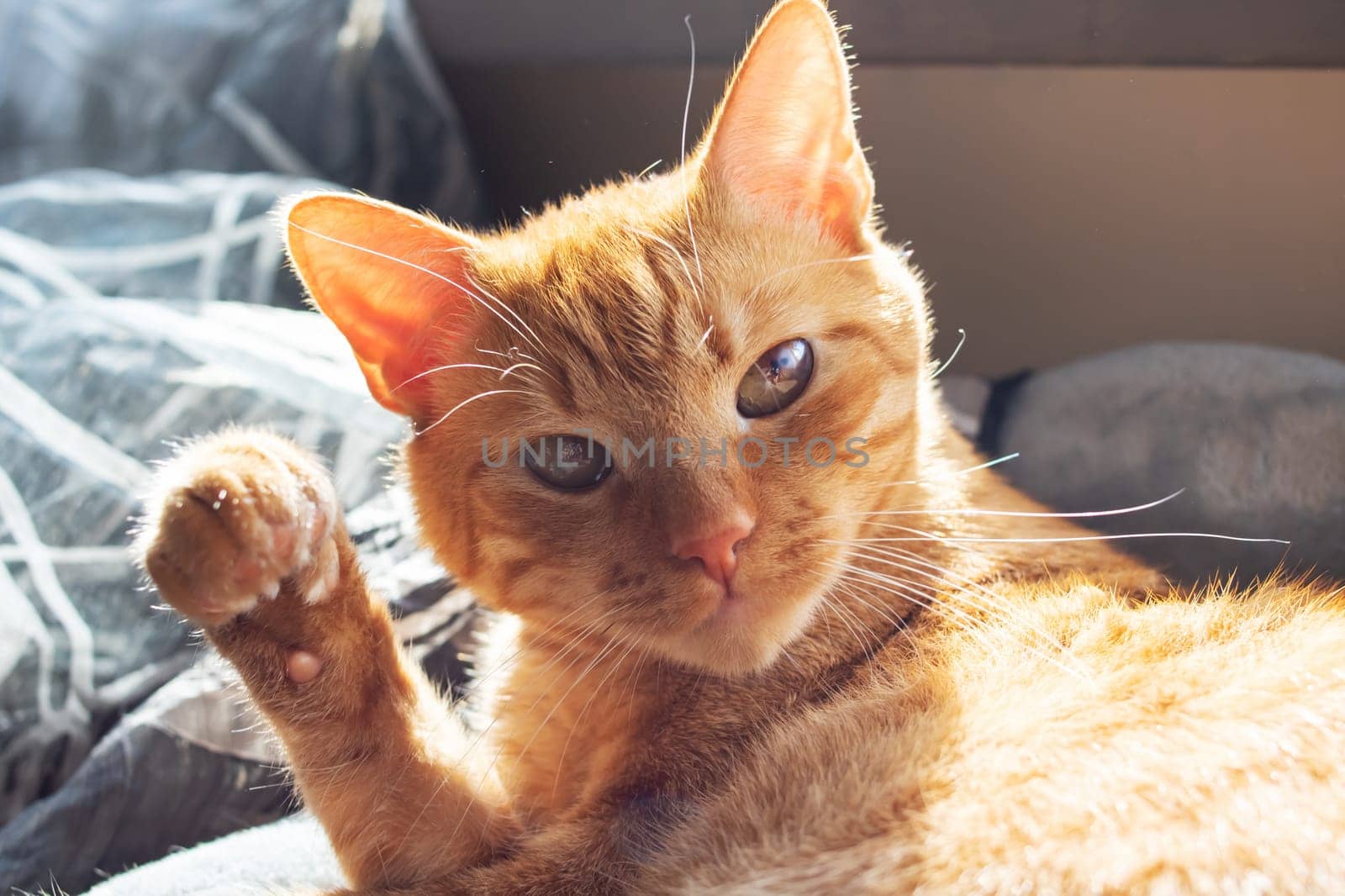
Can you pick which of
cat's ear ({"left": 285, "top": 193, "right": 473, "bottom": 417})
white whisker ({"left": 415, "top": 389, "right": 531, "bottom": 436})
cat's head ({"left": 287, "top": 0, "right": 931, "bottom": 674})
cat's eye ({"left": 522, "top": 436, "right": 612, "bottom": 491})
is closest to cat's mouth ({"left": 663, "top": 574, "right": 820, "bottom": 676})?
cat's head ({"left": 287, "top": 0, "right": 931, "bottom": 674})

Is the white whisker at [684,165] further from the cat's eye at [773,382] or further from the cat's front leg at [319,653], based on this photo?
the cat's front leg at [319,653]

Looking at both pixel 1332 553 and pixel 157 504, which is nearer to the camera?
pixel 157 504

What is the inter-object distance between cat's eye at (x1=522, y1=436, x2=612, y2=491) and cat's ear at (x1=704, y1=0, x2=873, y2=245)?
0.34 meters

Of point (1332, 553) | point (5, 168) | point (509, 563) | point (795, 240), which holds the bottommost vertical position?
point (1332, 553)

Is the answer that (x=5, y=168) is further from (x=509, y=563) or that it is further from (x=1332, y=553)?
(x=1332, y=553)

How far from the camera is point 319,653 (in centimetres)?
94

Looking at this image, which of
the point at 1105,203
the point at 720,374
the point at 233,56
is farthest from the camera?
the point at 233,56

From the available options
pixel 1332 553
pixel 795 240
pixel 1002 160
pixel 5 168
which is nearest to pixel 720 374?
pixel 795 240

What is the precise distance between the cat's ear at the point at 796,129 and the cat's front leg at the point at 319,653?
0.55 m

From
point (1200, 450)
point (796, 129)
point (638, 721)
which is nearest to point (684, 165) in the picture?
point (796, 129)

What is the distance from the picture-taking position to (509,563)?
1.01 metres

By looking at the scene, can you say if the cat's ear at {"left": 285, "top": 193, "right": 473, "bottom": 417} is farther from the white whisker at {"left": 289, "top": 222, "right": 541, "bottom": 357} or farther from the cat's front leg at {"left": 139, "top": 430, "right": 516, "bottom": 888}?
the cat's front leg at {"left": 139, "top": 430, "right": 516, "bottom": 888}

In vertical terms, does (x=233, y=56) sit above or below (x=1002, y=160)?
above

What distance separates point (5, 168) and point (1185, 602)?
101 inches
